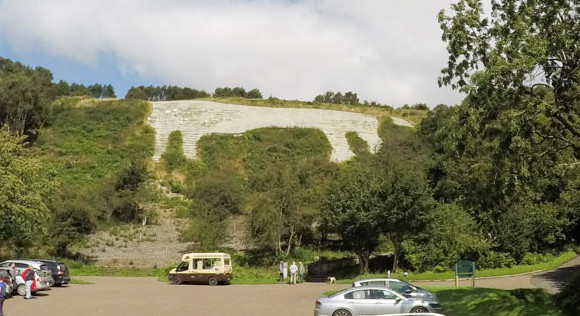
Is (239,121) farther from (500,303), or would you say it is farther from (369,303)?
(500,303)

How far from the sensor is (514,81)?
15844 millimetres

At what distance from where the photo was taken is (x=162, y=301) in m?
24.0

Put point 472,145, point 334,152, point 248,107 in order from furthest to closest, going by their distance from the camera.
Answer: point 248,107
point 334,152
point 472,145

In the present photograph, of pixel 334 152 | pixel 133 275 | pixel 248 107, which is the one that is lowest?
pixel 133 275

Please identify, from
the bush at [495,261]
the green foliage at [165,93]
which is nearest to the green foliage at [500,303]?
the bush at [495,261]

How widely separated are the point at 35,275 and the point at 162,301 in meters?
6.82

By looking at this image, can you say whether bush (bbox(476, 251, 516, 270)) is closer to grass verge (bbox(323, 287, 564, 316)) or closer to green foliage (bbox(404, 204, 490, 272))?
green foliage (bbox(404, 204, 490, 272))

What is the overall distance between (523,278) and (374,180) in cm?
1203

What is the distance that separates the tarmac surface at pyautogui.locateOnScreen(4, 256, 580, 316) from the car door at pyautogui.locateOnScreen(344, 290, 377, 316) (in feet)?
8.98

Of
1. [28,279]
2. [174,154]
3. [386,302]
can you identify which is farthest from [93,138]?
[386,302]

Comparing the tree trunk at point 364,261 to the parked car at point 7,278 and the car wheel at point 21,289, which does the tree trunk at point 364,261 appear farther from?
the parked car at point 7,278

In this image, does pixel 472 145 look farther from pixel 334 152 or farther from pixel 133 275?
pixel 334 152

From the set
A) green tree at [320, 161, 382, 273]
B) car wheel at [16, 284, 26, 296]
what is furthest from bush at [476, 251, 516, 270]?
car wheel at [16, 284, 26, 296]

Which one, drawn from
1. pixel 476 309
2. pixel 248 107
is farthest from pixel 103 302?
pixel 248 107
